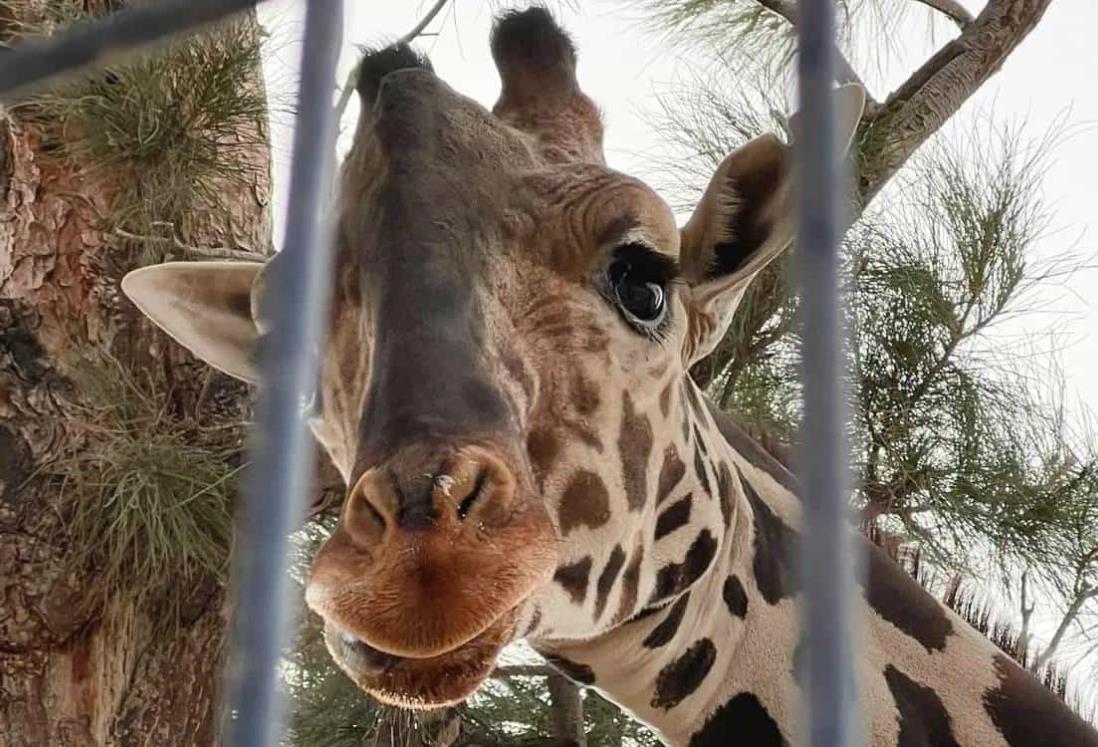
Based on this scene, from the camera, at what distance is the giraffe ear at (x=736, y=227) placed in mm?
894

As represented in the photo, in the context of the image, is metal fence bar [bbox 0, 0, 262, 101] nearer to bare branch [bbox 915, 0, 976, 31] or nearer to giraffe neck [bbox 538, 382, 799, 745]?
giraffe neck [bbox 538, 382, 799, 745]

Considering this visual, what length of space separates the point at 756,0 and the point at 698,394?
79 centimetres

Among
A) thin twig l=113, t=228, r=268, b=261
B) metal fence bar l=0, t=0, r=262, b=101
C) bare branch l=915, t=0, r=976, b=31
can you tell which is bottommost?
metal fence bar l=0, t=0, r=262, b=101

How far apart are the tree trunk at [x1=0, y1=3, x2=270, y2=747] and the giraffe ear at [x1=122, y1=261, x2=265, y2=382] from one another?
0.25 m

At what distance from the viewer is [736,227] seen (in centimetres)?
91

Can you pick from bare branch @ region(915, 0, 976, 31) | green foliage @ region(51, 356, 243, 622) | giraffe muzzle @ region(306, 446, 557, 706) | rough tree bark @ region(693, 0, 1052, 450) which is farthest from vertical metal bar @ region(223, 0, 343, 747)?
bare branch @ region(915, 0, 976, 31)

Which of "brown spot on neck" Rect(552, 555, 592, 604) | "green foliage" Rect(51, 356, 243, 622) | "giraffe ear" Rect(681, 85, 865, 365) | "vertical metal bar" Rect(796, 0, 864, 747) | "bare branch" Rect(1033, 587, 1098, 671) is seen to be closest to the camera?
"vertical metal bar" Rect(796, 0, 864, 747)

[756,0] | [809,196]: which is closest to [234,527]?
[756,0]

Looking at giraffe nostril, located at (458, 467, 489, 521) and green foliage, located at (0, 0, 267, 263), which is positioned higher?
green foliage, located at (0, 0, 267, 263)

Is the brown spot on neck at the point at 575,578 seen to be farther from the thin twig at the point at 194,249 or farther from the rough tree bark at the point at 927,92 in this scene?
the rough tree bark at the point at 927,92

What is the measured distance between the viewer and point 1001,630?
1104 mm

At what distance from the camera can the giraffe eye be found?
82 centimetres

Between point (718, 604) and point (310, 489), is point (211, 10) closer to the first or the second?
point (718, 604)

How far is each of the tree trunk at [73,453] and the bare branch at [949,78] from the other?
2.08 ft
